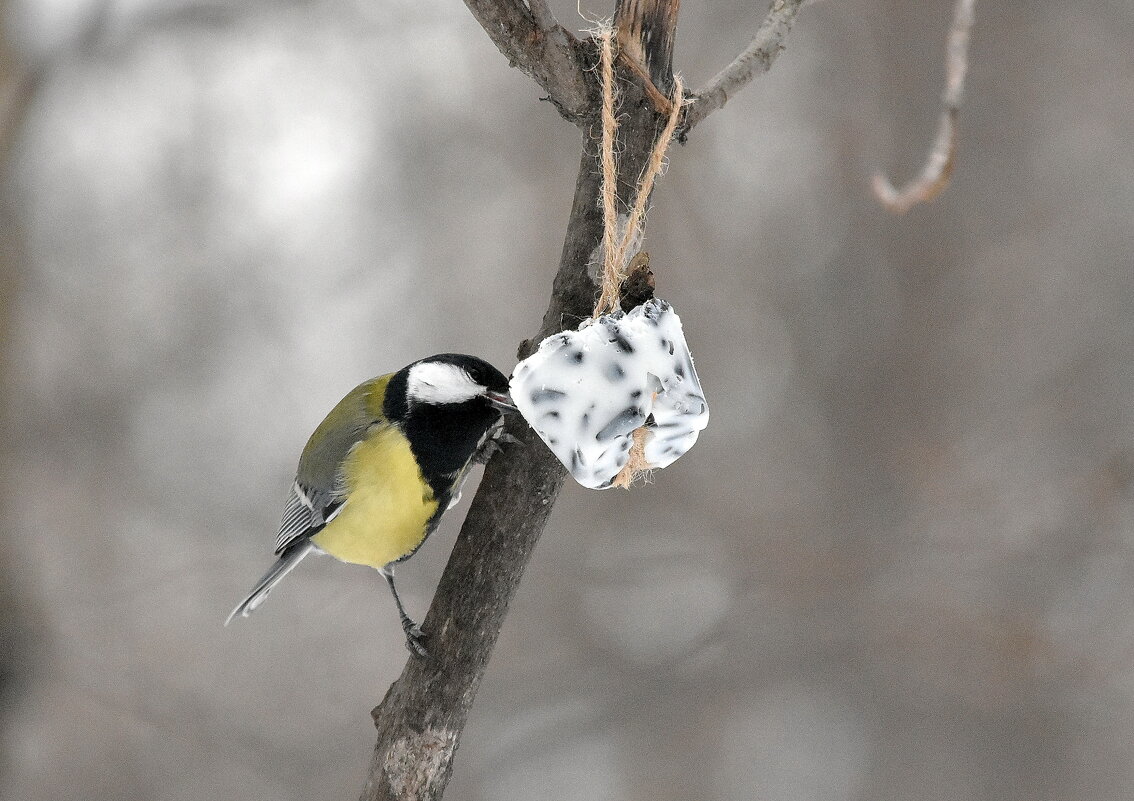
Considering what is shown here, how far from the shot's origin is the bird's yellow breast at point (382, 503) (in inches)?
43.4

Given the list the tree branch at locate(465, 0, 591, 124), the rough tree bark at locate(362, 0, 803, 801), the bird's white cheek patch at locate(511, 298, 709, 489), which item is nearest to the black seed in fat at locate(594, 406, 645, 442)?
the bird's white cheek patch at locate(511, 298, 709, 489)

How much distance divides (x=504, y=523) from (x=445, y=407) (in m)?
0.15

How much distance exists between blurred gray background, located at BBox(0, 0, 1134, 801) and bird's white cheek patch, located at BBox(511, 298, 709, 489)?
41.7 inches

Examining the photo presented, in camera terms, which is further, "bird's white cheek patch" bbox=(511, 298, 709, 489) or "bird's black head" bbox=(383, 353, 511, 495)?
"bird's black head" bbox=(383, 353, 511, 495)

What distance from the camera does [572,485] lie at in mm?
1901

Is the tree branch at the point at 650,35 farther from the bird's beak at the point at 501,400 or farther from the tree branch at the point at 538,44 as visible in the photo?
the bird's beak at the point at 501,400

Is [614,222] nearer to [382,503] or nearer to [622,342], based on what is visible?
[622,342]

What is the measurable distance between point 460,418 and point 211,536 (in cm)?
129

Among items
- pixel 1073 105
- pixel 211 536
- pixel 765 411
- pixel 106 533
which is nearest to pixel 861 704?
pixel 765 411

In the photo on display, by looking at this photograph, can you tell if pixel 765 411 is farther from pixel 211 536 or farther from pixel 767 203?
pixel 211 536

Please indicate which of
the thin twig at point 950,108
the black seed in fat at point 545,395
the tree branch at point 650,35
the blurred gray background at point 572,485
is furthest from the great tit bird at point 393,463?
the blurred gray background at point 572,485

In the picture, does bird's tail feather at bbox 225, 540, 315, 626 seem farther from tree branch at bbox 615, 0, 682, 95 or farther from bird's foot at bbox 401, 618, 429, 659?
tree branch at bbox 615, 0, 682, 95

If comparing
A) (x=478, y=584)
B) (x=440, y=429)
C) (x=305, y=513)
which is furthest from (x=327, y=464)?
(x=478, y=584)

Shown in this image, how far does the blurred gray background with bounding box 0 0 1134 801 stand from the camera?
1.77 m
